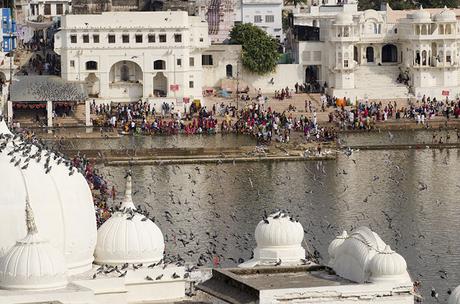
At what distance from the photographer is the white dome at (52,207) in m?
33.8

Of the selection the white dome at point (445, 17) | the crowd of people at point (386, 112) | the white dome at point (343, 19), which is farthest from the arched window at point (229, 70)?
the white dome at point (445, 17)

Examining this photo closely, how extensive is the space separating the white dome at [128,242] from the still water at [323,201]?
662 cm

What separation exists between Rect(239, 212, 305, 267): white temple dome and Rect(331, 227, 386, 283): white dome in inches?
93.9

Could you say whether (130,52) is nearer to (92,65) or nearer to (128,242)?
(92,65)

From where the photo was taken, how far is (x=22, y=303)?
31578 millimetres

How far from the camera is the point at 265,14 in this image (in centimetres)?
8625

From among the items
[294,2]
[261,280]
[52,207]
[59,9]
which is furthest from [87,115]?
[261,280]

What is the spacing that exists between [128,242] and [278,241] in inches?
122

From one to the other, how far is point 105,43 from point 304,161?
15.9 meters

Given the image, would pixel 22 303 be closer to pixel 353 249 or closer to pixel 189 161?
pixel 353 249

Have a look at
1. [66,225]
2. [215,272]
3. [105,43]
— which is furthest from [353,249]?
[105,43]

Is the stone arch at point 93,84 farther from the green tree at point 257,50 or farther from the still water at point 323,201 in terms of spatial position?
the still water at point 323,201

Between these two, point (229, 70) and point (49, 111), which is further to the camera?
point (229, 70)

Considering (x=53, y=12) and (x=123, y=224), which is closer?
(x=123, y=224)
